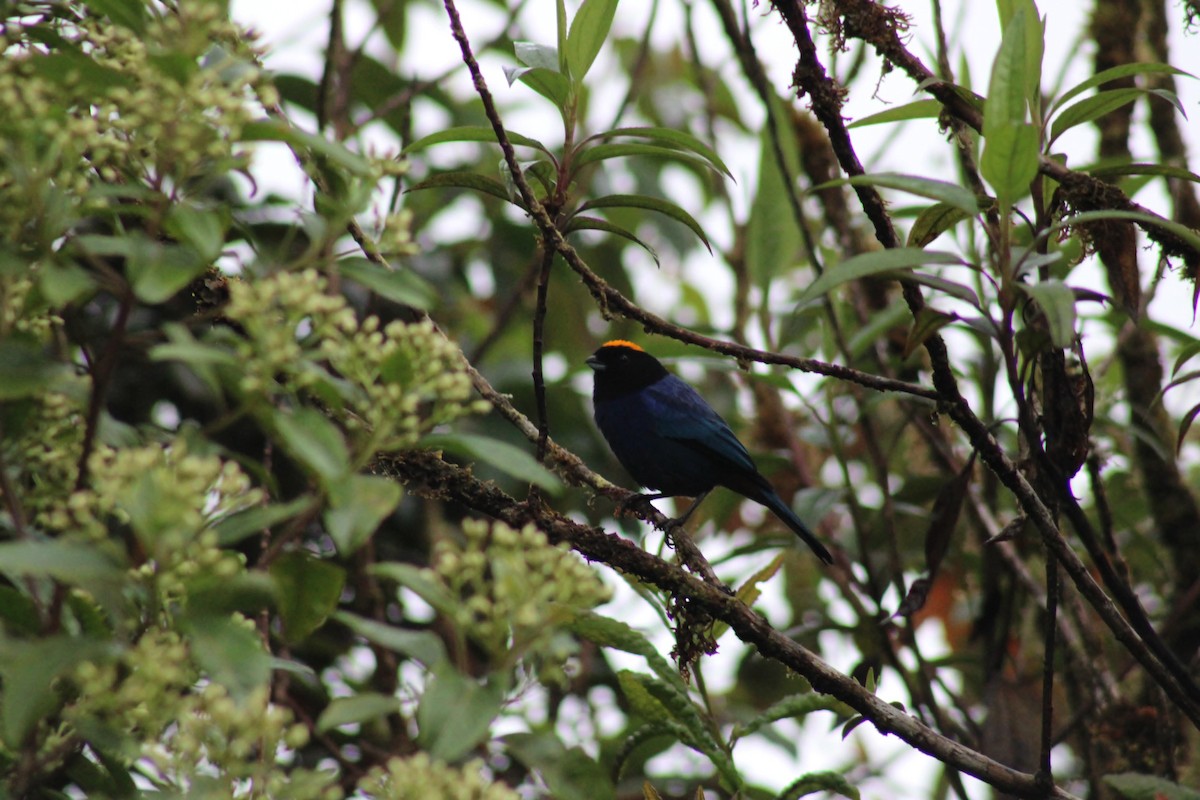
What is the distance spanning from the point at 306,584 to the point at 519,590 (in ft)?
1.69

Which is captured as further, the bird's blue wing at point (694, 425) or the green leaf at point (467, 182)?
the bird's blue wing at point (694, 425)

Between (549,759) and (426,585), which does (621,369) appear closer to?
(549,759)

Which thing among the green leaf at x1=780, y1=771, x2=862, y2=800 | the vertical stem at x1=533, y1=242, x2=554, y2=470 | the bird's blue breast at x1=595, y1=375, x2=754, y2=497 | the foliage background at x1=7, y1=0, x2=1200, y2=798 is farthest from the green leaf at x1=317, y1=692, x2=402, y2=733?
the bird's blue breast at x1=595, y1=375, x2=754, y2=497

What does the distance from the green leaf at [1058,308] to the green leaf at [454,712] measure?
109 centimetres

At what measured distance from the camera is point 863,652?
4066 mm

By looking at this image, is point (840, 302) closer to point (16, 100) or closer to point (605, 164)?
point (605, 164)

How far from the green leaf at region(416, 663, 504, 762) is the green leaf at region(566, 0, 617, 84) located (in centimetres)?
163

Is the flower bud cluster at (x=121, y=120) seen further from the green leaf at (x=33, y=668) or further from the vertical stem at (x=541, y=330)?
the vertical stem at (x=541, y=330)

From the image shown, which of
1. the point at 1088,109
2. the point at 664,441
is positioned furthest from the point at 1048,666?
the point at 664,441

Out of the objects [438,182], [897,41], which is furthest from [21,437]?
[897,41]

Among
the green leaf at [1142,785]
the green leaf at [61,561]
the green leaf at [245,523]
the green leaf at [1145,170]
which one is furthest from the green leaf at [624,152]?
the green leaf at [1142,785]

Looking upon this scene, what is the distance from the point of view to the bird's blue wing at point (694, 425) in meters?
4.84

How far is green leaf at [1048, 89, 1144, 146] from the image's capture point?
8.27 feet

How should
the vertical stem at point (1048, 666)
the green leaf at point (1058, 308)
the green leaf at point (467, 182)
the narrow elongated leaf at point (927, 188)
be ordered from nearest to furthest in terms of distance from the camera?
the green leaf at point (1058, 308) < the narrow elongated leaf at point (927, 188) < the vertical stem at point (1048, 666) < the green leaf at point (467, 182)
